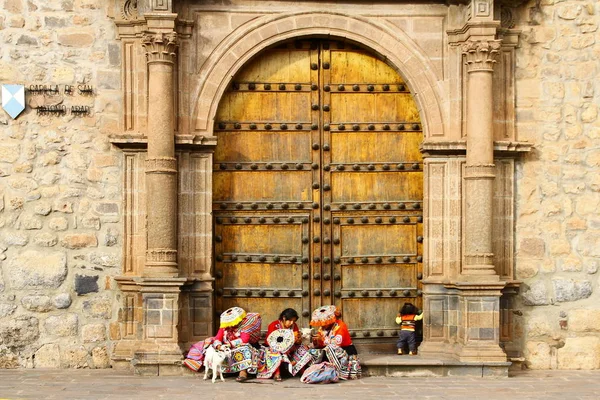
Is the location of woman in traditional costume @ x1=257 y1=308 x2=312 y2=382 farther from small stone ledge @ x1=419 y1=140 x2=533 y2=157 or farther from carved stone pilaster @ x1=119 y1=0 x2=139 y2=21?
carved stone pilaster @ x1=119 y1=0 x2=139 y2=21

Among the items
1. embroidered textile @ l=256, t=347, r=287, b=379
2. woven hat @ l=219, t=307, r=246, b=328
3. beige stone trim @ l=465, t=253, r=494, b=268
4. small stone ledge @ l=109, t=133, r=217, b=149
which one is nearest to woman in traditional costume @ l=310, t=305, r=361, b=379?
embroidered textile @ l=256, t=347, r=287, b=379

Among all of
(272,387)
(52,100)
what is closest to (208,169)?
(52,100)

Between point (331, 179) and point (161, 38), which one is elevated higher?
point (161, 38)

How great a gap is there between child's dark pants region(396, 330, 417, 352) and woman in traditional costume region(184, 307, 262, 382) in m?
1.63

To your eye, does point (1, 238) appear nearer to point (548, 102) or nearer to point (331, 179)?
point (331, 179)

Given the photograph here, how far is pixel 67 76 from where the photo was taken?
386 inches

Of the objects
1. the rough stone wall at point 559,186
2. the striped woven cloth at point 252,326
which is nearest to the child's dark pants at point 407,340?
the rough stone wall at point 559,186

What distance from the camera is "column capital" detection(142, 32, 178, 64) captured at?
372 inches

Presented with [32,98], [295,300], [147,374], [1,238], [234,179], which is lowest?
[147,374]

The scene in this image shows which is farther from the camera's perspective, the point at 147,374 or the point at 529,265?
the point at 529,265

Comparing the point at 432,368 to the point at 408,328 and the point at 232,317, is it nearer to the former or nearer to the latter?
the point at 408,328

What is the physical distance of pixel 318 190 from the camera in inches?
398

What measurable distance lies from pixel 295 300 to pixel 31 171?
10.3ft

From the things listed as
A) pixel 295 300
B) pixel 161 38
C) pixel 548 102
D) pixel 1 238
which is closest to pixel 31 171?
pixel 1 238
